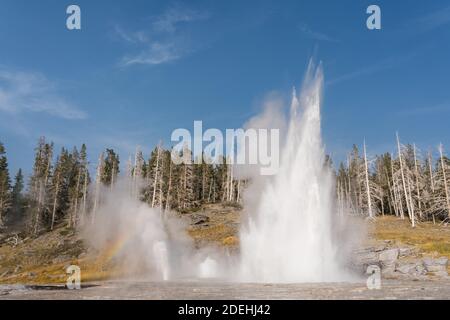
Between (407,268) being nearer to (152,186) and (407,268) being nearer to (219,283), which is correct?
(219,283)

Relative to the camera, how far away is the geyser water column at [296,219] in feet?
104

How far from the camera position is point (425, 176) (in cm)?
9100

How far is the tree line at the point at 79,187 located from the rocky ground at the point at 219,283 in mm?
7821

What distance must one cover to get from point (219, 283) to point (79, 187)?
80.8 m

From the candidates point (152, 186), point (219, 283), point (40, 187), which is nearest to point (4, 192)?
point (40, 187)

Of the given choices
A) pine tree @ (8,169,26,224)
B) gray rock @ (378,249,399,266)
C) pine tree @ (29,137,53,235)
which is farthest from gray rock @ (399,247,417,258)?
pine tree @ (8,169,26,224)

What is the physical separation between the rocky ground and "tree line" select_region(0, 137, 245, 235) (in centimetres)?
782

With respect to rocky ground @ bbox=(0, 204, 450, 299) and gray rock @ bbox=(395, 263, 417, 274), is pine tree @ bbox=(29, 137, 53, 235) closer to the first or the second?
rocky ground @ bbox=(0, 204, 450, 299)

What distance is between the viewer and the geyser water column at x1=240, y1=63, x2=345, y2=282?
31547mm

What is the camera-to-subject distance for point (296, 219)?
3394 centimetres

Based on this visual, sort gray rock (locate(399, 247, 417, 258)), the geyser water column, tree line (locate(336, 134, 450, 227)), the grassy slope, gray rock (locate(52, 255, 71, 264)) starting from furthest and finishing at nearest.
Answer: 1. tree line (locate(336, 134, 450, 227))
2. gray rock (locate(52, 255, 71, 264))
3. the grassy slope
4. gray rock (locate(399, 247, 417, 258))
5. the geyser water column

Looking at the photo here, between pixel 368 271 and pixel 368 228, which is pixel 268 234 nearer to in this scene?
pixel 368 271
